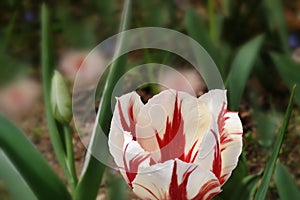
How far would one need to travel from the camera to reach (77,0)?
2.71m

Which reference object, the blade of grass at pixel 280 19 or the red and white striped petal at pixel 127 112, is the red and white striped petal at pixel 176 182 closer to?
the red and white striped petal at pixel 127 112

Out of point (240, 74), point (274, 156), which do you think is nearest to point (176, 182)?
point (274, 156)

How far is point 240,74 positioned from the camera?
1.46 metres

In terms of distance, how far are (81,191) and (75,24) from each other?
1373 millimetres

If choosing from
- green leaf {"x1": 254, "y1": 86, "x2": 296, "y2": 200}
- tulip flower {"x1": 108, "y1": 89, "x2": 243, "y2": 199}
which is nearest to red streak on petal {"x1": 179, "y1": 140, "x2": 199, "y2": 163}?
tulip flower {"x1": 108, "y1": 89, "x2": 243, "y2": 199}

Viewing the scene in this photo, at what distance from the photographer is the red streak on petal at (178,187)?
0.78 m

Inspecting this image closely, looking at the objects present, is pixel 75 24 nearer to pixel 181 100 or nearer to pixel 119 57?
pixel 119 57

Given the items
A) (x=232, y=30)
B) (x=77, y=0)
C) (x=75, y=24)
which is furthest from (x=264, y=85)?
(x=77, y=0)

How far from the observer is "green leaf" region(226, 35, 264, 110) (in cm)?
128

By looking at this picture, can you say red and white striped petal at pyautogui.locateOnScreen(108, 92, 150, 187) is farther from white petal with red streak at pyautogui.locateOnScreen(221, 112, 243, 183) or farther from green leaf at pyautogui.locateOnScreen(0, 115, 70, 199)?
green leaf at pyautogui.locateOnScreen(0, 115, 70, 199)

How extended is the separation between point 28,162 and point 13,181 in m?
0.03

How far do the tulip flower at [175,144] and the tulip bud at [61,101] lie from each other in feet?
0.88

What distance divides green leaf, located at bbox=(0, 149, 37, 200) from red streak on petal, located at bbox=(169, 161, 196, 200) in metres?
0.36

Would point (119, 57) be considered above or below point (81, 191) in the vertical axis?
above
